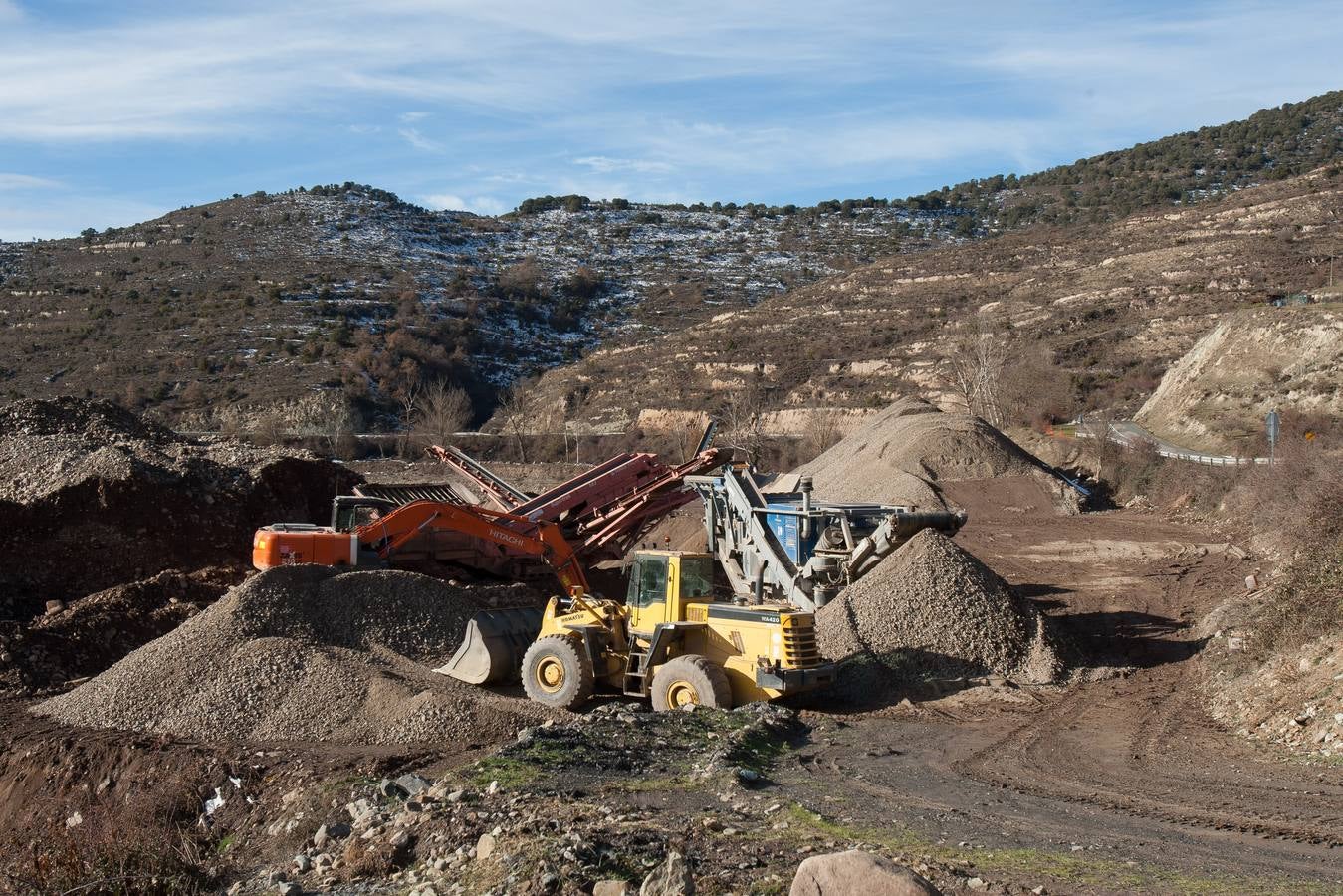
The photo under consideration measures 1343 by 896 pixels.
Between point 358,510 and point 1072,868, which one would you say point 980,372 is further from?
point 1072,868

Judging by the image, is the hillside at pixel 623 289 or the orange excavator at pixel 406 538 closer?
the orange excavator at pixel 406 538

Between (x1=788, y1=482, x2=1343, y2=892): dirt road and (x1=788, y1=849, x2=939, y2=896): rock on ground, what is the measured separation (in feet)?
5.90

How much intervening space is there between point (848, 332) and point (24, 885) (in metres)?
61.1

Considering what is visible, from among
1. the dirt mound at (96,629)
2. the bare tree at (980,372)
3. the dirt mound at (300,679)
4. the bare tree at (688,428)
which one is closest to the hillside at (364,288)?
the bare tree at (688,428)

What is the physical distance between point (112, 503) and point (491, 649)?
442 inches

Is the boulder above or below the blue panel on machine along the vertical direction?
below

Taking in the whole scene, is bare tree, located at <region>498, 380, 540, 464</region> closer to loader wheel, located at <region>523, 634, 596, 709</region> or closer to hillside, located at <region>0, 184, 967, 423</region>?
hillside, located at <region>0, 184, 967, 423</region>

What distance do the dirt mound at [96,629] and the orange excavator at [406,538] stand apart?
126cm

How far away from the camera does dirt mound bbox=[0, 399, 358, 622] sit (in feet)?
69.8

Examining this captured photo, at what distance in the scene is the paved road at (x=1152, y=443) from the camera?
105ft

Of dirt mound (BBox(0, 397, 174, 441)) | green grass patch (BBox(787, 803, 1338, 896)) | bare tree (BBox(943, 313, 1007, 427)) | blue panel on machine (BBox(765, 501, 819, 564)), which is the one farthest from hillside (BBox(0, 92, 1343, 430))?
green grass patch (BBox(787, 803, 1338, 896))

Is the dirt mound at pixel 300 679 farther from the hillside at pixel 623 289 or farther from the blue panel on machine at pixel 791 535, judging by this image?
the hillside at pixel 623 289

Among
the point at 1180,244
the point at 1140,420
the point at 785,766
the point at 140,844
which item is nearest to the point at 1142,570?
the point at 785,766

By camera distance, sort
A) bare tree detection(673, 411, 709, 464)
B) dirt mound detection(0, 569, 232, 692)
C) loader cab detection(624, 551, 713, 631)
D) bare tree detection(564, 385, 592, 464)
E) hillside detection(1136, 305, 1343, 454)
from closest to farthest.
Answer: loader cab detection(624, 551, 713, 631) < dirt mound detection(0, 569, 232, 692) < hillside detection(1136, 305, 1343, 454) < bare tree detection(673, 411, 709, 464) < bare tree detection(564, 385, 592, 464)
